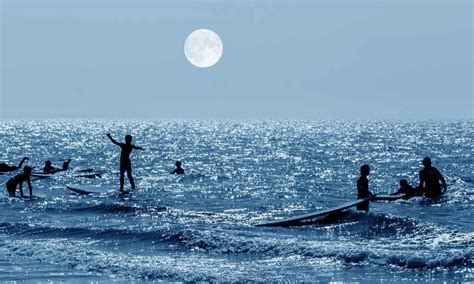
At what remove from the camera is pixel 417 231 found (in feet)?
57.8

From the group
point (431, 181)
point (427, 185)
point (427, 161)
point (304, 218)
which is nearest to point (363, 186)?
point (304, 218)

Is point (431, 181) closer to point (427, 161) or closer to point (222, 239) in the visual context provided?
point (427, 161)

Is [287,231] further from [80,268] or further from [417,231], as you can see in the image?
[80,268]

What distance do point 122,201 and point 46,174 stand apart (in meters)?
11.5

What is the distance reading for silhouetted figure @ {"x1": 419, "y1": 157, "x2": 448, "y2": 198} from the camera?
22.3 metres

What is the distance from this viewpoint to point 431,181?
22.8 m

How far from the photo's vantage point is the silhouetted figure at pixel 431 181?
73.0 ft

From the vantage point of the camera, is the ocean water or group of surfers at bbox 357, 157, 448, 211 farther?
group of surfers at bbox 357, 157, 448, 211

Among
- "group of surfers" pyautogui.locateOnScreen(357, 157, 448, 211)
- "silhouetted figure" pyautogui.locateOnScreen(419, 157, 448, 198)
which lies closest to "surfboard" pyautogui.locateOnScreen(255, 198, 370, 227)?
"group of surfers" pyautogui.locateOnScreen(357, 157, 448, 211)

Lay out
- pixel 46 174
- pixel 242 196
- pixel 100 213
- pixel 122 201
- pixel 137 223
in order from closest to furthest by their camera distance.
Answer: pixel 137 223 < pixel 100 213 < pixel 122 201 < pixel 242 196 < pixel 46 174

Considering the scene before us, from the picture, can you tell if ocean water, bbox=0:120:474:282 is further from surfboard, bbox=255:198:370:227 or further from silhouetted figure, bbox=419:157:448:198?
silhouetted figure, bbox=419:157:448:198

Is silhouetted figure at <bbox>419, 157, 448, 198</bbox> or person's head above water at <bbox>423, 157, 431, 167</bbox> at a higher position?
person's head above water at <bbox>423, 157, 431, 167</bbox>

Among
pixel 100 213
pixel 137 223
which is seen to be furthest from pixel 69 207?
pixel 137 223

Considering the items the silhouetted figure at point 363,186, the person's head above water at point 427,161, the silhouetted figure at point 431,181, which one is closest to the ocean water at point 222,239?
the silhouetted figure at point 431,181
